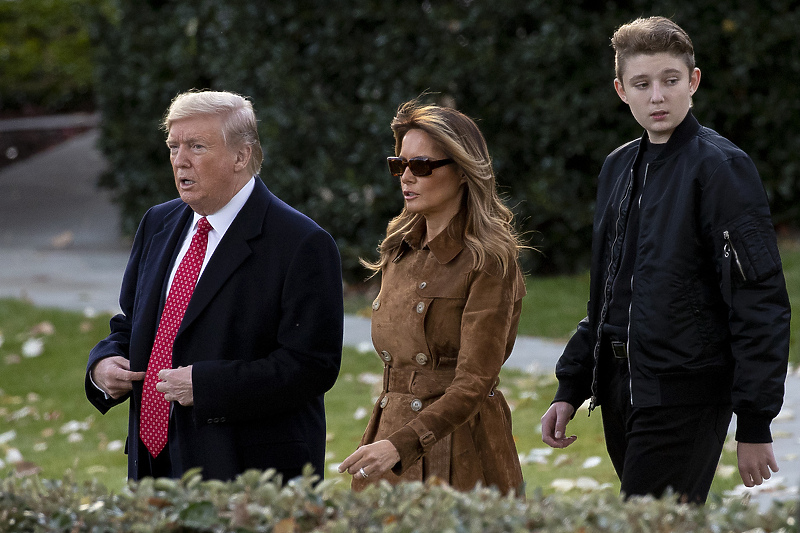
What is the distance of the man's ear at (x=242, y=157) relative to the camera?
11.2 feet

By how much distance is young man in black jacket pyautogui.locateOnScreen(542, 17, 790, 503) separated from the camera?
9.57 feet

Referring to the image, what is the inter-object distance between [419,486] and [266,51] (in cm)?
860

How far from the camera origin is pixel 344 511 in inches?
90.5

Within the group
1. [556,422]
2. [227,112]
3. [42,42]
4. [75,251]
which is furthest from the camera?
[42,42]

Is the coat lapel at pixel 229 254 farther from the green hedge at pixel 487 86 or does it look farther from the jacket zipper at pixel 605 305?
the green hedge at pixel 487 86

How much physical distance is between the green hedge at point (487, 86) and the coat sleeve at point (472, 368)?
472 centimetres

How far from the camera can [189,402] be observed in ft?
10.4

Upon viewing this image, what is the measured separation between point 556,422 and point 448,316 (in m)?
0.58

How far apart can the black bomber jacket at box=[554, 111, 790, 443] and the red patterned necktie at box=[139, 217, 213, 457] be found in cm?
136

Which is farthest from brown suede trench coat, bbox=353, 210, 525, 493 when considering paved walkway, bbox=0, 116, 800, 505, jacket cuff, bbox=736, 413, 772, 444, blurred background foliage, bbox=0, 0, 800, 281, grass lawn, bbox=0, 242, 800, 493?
blurred background foliage, bbox=0, 0, 800, 281

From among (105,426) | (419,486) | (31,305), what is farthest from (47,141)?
(419,486)

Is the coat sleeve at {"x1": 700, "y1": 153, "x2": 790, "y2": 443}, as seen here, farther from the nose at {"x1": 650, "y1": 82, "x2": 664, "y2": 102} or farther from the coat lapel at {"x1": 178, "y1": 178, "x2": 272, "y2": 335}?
the coat lapel at {"x1": 178, "y1": 178, "x2": 272, "y2": 335}

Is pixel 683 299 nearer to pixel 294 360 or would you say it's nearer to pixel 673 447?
pixel 673 447

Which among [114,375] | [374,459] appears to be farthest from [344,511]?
[114,375]
